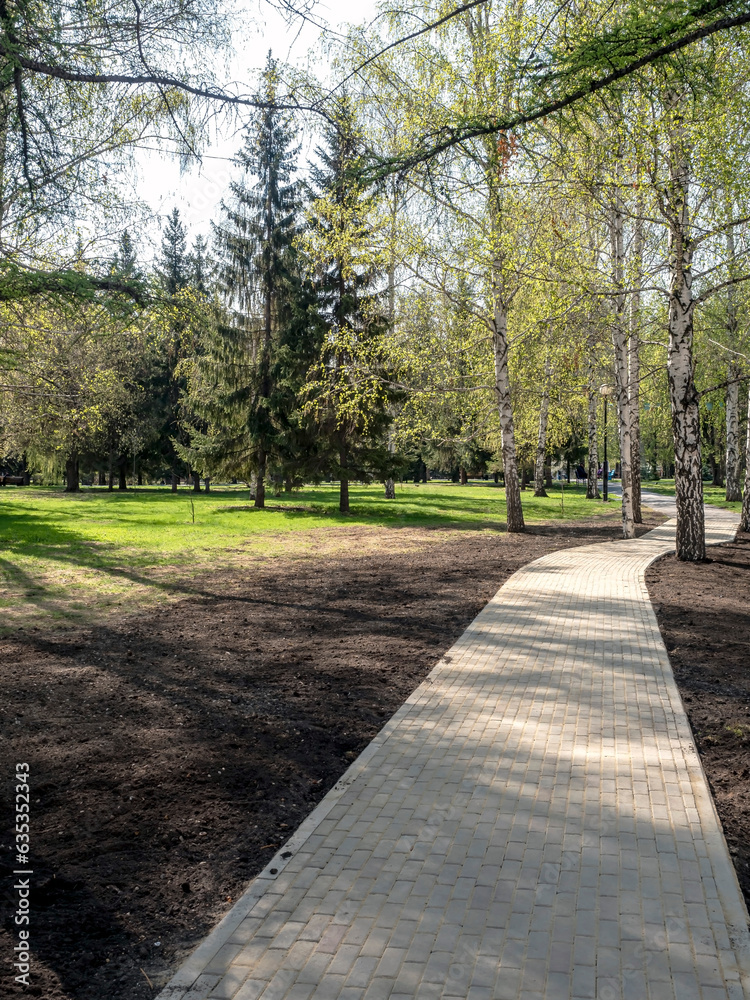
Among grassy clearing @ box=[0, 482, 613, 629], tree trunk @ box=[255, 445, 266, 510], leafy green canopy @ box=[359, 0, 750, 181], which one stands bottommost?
grassy clearing @ box=[0, 482, 613, 629]

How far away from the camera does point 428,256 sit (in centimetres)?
1772

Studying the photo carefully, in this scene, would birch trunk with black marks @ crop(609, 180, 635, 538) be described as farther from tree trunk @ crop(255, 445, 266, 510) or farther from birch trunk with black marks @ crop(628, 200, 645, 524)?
tree trunk @ crop(255, 445, 266, 510)

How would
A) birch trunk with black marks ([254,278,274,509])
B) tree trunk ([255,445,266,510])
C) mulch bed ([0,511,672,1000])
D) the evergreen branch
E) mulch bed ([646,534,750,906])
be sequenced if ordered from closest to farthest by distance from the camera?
mulch bed ([0,511,672,1000]), mulch bed ([646,534,750,906]), the evergreen branch, birch trunk with black marks ([254,278,274,509]), tree trunk ([255,445,266,510])

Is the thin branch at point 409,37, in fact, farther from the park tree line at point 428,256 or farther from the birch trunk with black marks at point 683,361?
the birch trunk with black marks at point 683,361

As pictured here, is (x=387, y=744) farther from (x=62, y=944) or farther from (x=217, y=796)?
(x=62, y=944)

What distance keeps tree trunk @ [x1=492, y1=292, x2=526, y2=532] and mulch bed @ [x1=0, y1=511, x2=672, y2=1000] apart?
9125 millimetres

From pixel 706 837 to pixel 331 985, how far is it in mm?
2245

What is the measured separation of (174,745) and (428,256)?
14.7m

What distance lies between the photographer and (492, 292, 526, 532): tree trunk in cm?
1881

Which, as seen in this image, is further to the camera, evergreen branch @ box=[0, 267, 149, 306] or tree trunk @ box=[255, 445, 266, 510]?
tree trunk @ box=[255, 445, 266, 510]

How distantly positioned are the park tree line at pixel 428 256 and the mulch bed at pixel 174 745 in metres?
4.23

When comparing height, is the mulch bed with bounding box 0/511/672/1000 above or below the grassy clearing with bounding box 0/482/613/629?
below

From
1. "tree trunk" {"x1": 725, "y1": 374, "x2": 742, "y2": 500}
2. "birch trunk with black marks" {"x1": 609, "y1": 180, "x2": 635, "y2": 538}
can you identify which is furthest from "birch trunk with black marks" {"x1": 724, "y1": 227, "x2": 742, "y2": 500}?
"birch trunk with black marks" {"x1": 609, "y1": 180, "x2": 635, "y2": 538}

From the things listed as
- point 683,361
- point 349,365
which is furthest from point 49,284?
point 349,365
